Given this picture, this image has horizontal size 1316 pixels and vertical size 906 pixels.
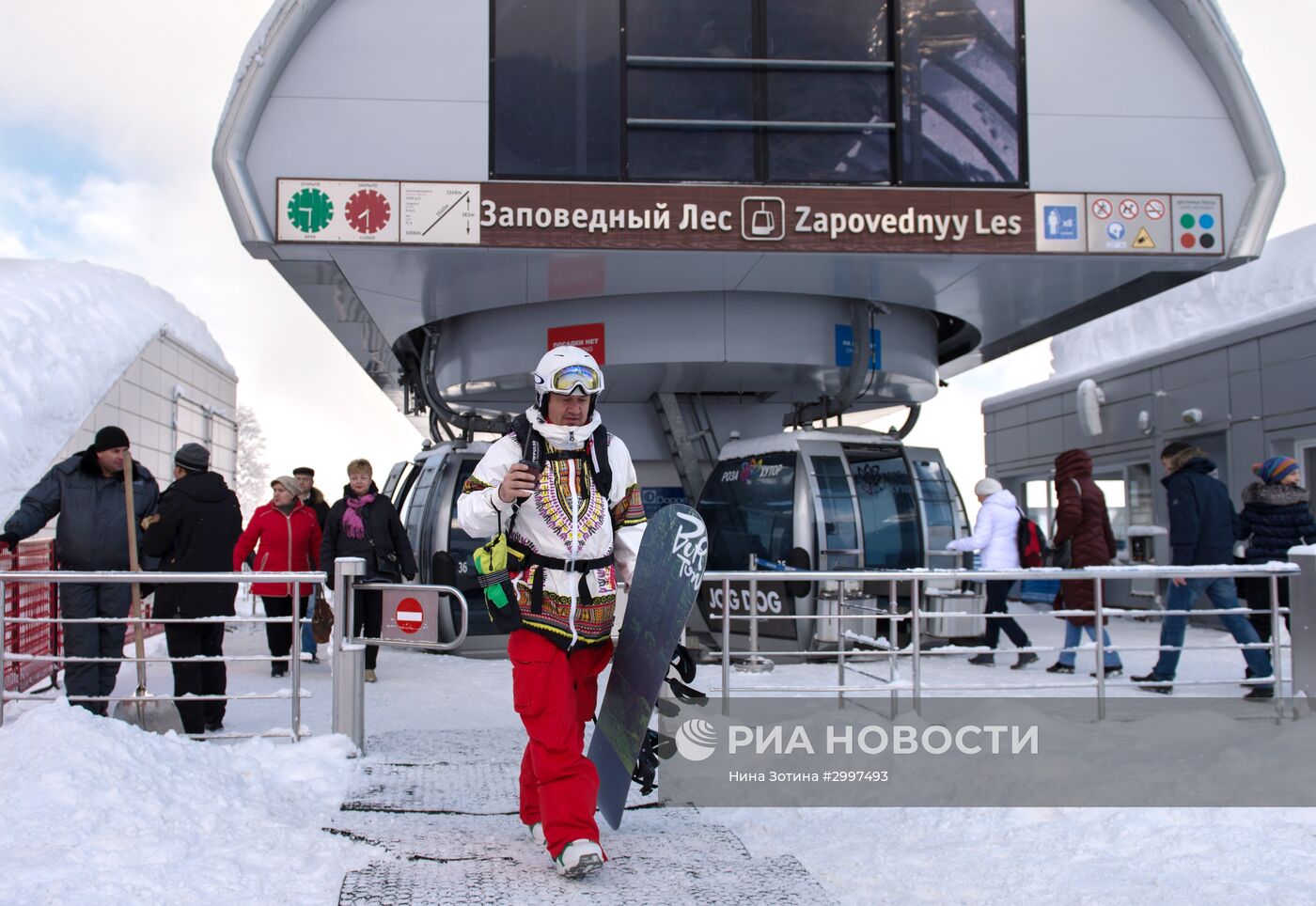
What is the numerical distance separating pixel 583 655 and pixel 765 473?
764cm

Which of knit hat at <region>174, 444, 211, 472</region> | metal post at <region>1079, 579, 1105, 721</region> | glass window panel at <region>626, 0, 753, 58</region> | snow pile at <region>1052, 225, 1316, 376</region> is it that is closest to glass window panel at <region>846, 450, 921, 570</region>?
glass window panel at <region>626, 0, 753, 58</region>

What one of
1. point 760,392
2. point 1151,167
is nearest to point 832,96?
point 1151,167

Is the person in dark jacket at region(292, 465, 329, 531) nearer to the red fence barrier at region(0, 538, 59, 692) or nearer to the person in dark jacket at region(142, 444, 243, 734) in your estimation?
the red fence barrier at region(0, 538, 59, 692)

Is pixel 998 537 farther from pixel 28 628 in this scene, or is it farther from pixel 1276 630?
pixel 28 628

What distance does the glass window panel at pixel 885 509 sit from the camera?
1114 centimetres

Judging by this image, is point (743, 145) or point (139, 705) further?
point (743, 145)

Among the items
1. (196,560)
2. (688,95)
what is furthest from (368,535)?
(688,95)

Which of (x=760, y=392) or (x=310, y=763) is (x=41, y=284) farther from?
(x=310, y=763)

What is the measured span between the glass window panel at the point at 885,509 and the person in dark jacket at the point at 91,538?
681cm

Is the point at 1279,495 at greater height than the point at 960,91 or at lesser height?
lesser

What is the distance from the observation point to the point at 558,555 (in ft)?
12.7

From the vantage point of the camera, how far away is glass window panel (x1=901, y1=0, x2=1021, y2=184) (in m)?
10.3

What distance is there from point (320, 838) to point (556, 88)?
768cm

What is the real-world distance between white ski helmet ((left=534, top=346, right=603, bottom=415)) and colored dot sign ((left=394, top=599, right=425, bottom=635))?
200cm
